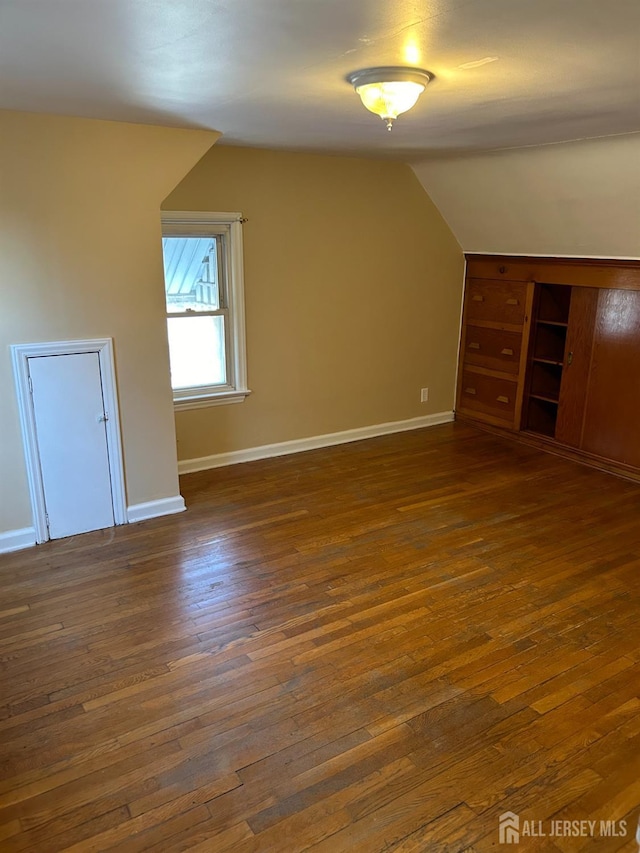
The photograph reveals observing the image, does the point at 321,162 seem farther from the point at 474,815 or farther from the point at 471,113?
the point at 474,815

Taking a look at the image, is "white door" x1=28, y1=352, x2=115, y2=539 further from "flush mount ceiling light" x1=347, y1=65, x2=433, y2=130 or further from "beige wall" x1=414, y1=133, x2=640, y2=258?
"beige wall" x1=414, y1=133, x2=640, y2=258

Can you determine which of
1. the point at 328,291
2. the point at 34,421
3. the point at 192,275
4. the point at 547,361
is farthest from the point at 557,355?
the point at 34,421

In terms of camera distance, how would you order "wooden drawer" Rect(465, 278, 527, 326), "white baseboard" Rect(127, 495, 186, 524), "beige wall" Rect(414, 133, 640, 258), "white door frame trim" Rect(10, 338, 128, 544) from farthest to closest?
"wooden drawer" Rect(465, 278, 527, 326), "white baseboard" Rect(127, 495, 186, 524), "beige wall" Rect(414, 133, 640, 258), "white door frame trim" Rect(10, 338, 128, 544)

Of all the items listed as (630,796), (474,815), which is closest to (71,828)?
(474,815)

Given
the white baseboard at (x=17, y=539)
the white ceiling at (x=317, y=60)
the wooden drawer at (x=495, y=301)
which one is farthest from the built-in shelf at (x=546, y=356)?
the white baseboard at (x=17, y=539)

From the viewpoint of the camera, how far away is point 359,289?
5.30 meters

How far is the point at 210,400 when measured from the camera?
479 cm

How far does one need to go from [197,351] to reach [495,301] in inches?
108

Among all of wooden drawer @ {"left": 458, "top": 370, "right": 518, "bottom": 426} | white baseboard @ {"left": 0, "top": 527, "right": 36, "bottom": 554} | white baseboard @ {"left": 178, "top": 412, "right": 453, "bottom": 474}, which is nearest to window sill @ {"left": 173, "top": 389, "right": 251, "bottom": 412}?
white baseboard @ {"left": 178, "top": 412, "right": 453, "bottom": 474}

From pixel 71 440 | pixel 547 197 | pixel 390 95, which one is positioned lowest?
pixel 71 440

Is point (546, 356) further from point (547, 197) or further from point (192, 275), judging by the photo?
point (192, 275)

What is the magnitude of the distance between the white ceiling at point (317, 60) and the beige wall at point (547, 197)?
1.63ft

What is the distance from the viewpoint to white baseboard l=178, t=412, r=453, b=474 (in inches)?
193

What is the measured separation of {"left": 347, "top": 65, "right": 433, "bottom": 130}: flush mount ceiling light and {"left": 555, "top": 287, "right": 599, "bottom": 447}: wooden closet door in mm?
2945
